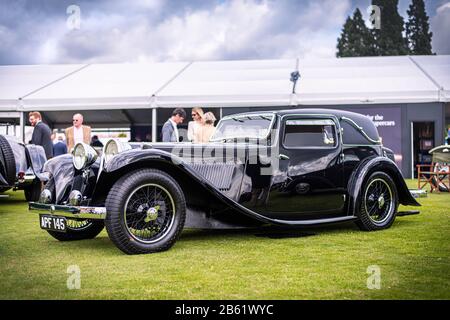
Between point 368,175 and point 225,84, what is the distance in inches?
451

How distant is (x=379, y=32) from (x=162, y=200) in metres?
40.1

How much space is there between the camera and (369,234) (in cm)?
551

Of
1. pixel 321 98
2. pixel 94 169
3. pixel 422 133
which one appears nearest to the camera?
pixel 94 169

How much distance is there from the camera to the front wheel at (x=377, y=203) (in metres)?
5.68

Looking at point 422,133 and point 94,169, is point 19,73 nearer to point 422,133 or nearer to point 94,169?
point 422,133

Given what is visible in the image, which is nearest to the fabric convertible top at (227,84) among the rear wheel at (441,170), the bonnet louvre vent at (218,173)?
the rear wheel at (441,170)

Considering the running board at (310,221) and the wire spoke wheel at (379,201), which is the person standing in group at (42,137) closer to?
the running board at (310,221)

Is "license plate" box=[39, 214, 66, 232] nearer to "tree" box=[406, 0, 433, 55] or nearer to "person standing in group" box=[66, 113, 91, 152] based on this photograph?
"person standing in group" box=[66, 113, 91, 152]

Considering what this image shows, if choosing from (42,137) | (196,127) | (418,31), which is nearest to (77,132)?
(42,137)

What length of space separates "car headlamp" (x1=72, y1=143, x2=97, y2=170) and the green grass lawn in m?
0.78

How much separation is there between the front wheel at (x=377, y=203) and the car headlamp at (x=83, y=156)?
9.44 feet

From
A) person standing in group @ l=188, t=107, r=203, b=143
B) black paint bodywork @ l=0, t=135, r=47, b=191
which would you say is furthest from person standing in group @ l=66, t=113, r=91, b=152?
person standing in group @ l=188, t=107, r=203, b=143
